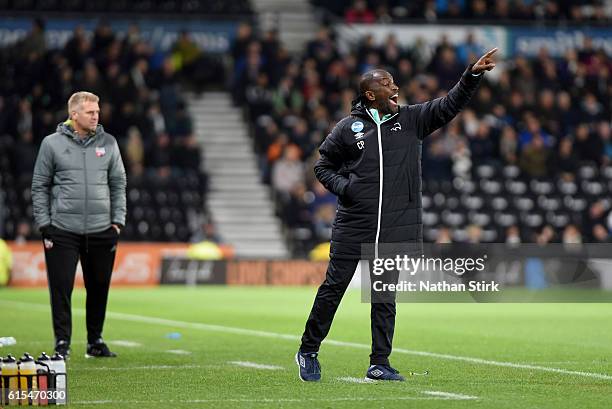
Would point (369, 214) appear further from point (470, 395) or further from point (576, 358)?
point (576, 358)

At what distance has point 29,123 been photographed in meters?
29.1

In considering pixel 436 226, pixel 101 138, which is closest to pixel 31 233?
pixel 436 226

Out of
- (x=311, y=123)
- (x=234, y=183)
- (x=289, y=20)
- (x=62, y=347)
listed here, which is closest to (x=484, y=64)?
(x=62, y=347)

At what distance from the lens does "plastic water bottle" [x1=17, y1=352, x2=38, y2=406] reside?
873cm

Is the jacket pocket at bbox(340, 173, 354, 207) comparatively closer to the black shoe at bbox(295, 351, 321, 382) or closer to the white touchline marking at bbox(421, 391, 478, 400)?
the black shoe at bbox(295, 351, 321, 382)

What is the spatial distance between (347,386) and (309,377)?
1.51 feet

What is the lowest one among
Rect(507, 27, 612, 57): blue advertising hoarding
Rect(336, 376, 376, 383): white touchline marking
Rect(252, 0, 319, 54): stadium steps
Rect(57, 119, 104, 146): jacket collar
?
Rect(336, 376, 376, 383): white touchline marking

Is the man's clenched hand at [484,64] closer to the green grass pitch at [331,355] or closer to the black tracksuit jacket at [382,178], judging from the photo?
the black tracksuit jacket at [382,178]

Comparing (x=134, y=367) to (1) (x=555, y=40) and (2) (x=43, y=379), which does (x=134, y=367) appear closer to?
Result: (2) (x=43, y=379)

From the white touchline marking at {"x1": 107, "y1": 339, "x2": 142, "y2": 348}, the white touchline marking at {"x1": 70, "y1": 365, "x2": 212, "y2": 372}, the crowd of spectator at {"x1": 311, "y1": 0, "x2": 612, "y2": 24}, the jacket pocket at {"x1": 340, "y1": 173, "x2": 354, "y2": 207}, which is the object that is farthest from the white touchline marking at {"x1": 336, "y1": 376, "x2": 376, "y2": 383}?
the crowd of spectator at {"x1": 311, "y1": 0, "x2": 612, "y2": 24}

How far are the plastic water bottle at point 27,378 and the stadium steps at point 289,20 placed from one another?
91.1 ft

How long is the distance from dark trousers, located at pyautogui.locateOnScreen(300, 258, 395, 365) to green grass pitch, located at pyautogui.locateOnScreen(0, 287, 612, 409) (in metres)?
0.33

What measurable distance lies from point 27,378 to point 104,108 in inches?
833

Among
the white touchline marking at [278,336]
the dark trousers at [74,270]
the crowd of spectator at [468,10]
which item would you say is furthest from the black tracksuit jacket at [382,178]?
the crowd of spectator at [468,10]
